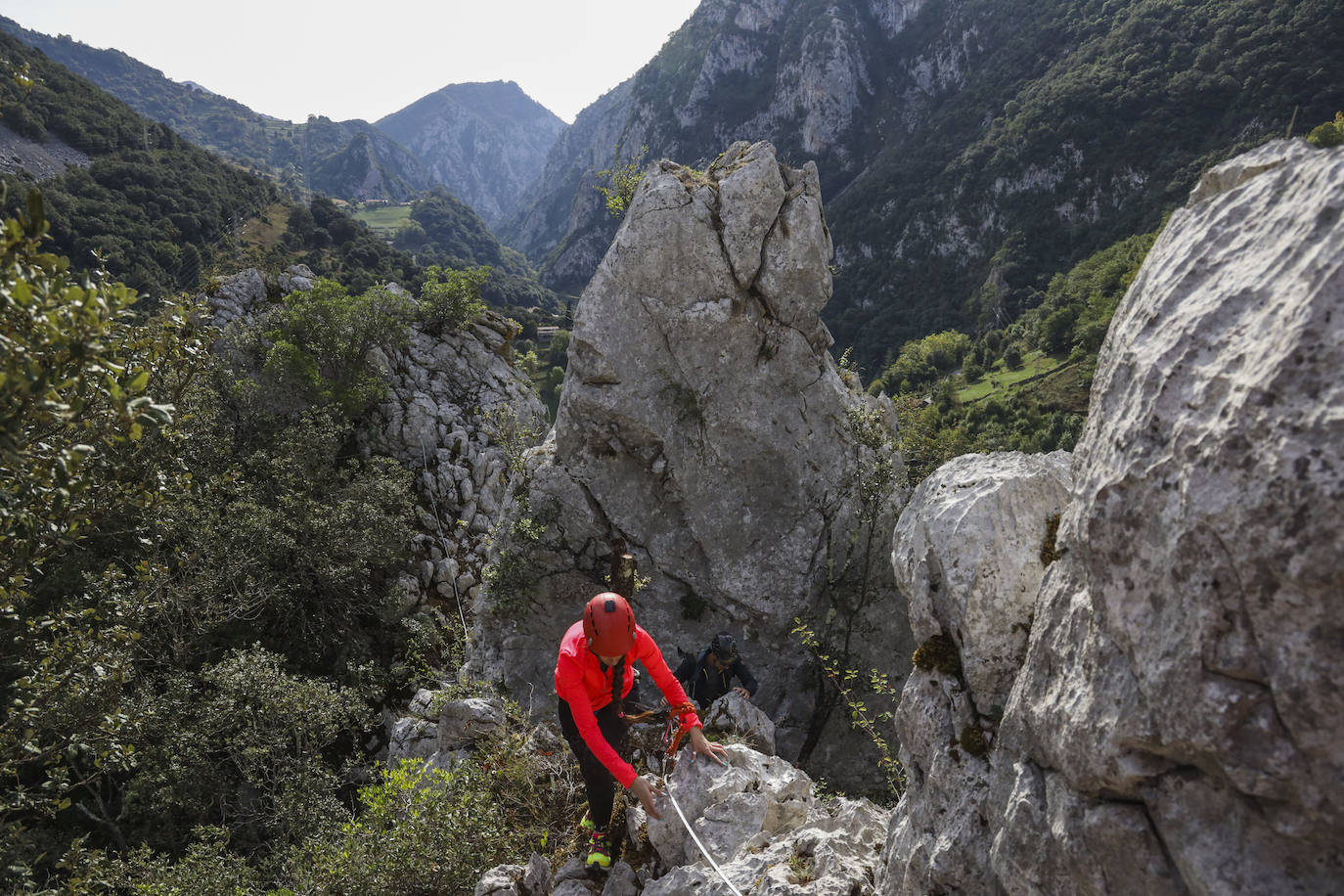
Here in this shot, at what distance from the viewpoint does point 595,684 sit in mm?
6039

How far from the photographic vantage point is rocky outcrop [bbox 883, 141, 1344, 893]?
8.23 ft

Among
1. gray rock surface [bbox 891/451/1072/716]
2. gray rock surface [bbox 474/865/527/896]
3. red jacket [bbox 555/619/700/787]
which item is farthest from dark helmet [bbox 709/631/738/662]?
gray rock surface [bbox 891/451/1072/716]

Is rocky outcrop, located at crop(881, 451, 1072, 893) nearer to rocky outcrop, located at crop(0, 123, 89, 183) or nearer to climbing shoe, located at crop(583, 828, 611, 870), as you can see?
climbing shoe, located at crop(583, 828, 611, 870)

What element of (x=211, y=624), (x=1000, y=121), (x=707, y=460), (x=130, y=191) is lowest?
(x=211, y=624)

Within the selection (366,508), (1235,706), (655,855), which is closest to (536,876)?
(655,855)

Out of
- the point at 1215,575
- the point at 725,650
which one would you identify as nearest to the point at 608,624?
the point at 1215,575

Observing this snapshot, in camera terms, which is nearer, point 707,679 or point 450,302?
point 707,679

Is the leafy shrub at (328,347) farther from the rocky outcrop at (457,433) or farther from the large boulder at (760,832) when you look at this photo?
the large boulder at (760,832)

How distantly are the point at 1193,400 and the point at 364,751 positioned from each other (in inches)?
654

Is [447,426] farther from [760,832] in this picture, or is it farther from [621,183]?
[760,832]

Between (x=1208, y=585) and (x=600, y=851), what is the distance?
5704 mm

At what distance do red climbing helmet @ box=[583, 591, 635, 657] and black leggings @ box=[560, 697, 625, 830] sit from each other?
0.91 metres

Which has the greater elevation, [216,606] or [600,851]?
[216,606]

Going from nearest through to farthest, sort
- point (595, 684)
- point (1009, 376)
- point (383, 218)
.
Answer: point (595, 684), point (1009, 376), point (383, 218)
